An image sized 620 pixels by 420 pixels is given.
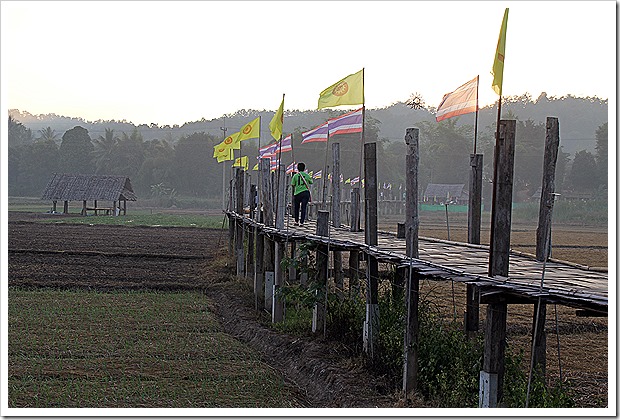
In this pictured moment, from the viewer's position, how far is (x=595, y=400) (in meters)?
10.1

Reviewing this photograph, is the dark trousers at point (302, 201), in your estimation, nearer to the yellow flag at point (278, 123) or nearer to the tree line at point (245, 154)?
the yellow flag at point (278, 123)

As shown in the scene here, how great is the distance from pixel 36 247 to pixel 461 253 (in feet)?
68.3

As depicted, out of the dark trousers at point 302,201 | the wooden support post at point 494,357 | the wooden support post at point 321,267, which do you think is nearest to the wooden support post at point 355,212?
the dark trousers at point 302,201

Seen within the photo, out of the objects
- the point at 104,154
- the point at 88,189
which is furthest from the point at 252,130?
the point at 104,154

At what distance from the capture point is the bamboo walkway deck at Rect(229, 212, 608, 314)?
7.56 m

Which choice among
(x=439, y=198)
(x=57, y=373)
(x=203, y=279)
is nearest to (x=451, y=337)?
(x=57, y=373)

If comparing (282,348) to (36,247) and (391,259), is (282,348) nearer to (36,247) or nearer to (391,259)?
(391,259)

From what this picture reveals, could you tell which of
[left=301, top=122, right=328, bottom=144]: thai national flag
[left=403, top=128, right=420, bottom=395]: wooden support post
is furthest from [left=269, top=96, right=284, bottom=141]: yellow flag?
[left=403, top=128, right=420, bottom=395]: wooden support post

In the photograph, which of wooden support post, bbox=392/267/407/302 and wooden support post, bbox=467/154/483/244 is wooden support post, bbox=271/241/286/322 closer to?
wooden support post, bbox=392/267/407/302

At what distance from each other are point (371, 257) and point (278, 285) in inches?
175

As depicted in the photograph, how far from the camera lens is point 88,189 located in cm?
6147

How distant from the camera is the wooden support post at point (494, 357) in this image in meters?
8.65

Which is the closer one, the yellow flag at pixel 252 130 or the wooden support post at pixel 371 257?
the wooden support post at pixel 371 257

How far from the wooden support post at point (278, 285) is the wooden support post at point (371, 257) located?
146 inches
